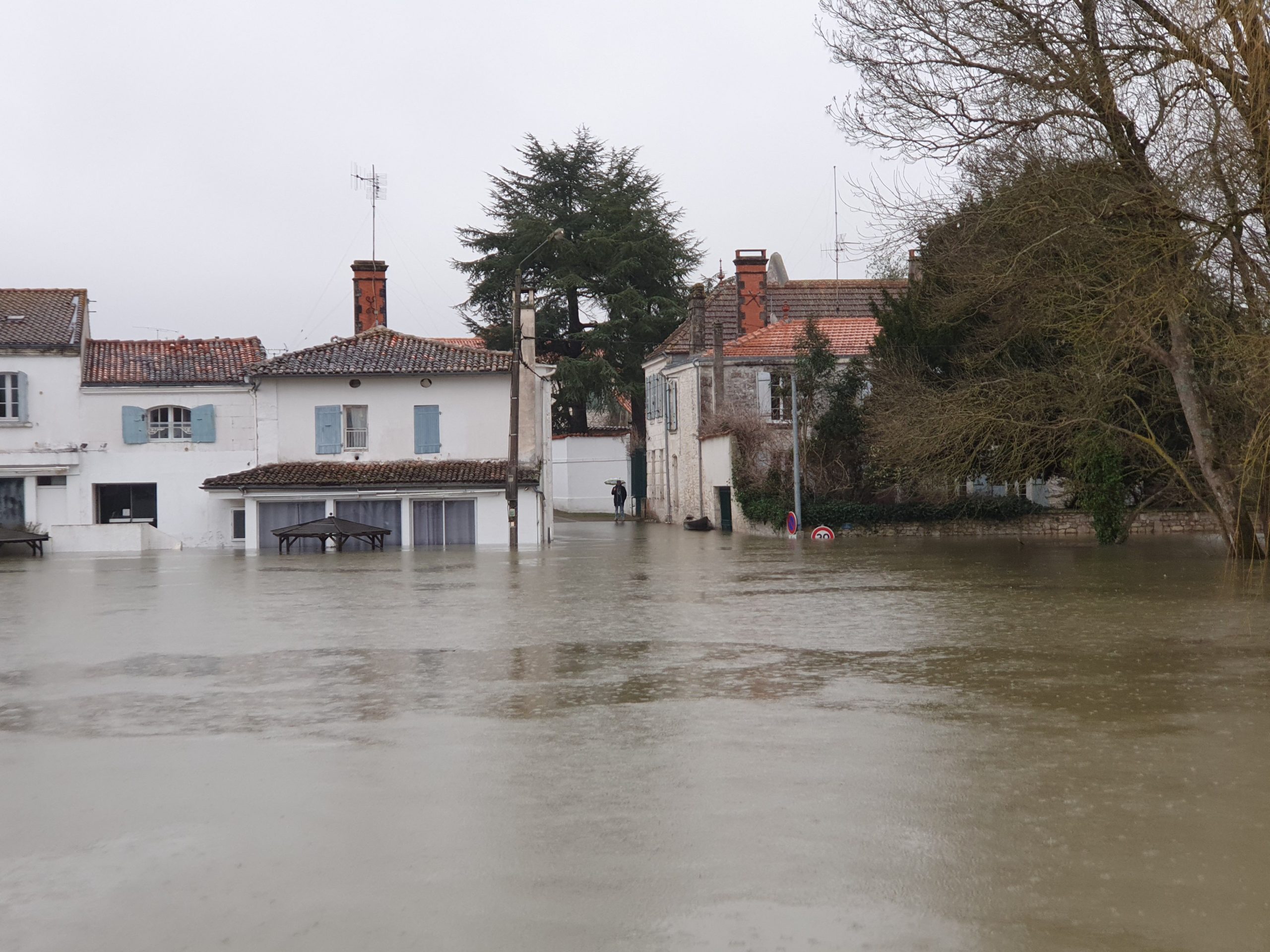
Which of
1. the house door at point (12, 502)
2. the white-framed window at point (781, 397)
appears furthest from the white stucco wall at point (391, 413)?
the white-framed window at point (781, 397)

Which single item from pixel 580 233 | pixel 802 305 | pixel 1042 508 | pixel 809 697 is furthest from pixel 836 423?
pixel 809 697

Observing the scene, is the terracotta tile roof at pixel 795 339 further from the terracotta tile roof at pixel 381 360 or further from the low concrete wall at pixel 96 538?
the low concrete wall at pixel 96 538

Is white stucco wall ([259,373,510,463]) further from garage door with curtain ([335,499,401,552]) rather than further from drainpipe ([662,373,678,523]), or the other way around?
drainpipe ([662,373,678,523])

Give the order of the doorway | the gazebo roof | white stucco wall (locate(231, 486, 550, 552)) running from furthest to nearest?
the doorway → white stucco wall (locate(231, 486, 550, 552)) → the gazebo roof

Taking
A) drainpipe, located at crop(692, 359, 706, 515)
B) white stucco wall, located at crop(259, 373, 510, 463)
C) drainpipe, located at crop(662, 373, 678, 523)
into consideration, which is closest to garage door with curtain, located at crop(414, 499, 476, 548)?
white stucco wall, located at crop(259, 373, 510, 463)

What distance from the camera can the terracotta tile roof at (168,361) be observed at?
40.2 m

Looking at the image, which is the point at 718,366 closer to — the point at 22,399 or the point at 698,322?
the point at 698,322

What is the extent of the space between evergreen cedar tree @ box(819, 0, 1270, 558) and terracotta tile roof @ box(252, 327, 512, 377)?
1831cm

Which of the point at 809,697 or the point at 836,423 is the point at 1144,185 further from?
the point at 836,423

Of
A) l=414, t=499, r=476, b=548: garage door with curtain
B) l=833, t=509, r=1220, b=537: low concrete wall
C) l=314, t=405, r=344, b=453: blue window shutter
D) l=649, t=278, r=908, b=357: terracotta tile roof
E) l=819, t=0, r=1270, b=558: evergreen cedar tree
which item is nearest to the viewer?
l=819, t=0, r=1270, b=558: evergreen cedar tree

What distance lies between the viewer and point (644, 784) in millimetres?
7648

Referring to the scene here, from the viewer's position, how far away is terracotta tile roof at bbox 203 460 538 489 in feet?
123

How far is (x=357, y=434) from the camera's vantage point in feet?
129

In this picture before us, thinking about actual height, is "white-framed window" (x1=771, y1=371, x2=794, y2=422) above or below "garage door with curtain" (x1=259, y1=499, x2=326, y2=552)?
above
